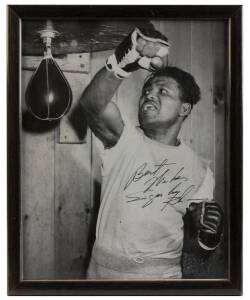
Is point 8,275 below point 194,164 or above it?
below

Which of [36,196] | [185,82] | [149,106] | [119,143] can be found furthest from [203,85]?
[36,196]

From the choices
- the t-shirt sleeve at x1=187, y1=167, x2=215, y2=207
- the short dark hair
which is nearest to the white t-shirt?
the t-shirt sleeve at x1=187, y1=167, x2=215, y2=207

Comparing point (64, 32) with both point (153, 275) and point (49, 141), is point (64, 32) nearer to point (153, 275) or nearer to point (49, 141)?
point (49, 141)

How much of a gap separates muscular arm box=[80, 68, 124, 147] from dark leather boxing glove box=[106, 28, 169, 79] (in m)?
0.03

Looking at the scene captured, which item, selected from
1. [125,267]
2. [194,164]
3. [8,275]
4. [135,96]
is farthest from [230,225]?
[8,275]

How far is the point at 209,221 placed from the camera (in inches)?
40.1

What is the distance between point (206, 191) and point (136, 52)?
1.29 ft

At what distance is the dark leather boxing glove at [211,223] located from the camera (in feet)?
3.34

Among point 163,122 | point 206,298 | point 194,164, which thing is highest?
point 163,122

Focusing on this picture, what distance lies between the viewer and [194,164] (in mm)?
1015

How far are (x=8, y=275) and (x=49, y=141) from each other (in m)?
0.35

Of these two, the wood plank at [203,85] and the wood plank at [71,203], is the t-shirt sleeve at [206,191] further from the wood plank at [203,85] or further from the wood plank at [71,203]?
the wood plank at [71,203]

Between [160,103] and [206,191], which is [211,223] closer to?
[206,191]
